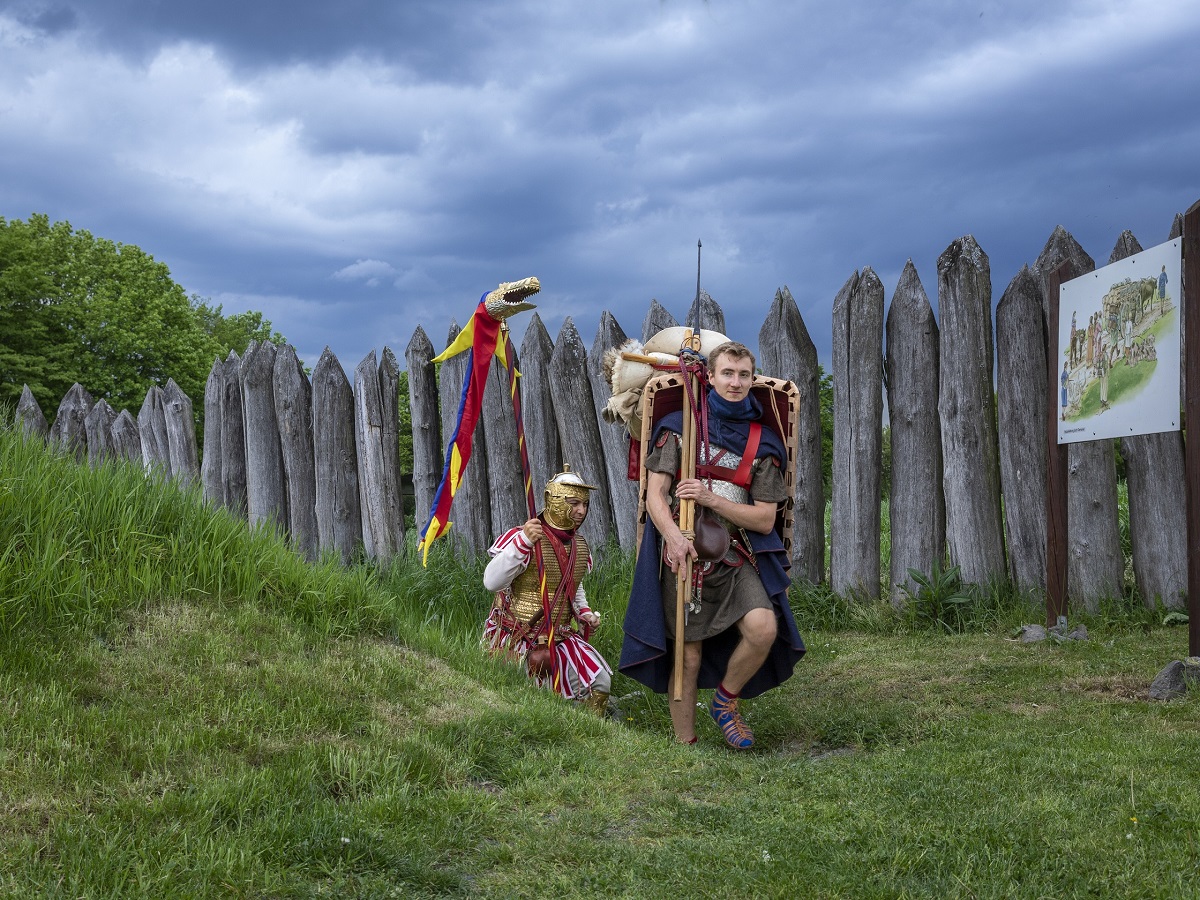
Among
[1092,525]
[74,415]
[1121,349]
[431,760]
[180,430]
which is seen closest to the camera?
[431,760]

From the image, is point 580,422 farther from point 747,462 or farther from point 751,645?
point 751,645

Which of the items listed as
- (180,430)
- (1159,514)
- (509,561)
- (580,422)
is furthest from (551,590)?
(180,430)

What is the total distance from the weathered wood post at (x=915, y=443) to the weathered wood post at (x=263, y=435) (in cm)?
526

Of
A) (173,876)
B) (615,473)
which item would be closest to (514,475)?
(615,473)

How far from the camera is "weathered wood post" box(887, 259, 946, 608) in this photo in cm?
697

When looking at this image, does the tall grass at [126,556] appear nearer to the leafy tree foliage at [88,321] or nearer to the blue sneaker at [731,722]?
the blue sneaker at [731,722]

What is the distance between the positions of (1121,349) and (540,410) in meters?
3.97

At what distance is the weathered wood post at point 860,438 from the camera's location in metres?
7.12

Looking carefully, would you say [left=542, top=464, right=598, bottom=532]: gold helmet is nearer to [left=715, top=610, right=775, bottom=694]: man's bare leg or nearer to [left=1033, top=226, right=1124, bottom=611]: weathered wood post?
[left=715, top=610, right=775, bottom=694]: man's bare leg

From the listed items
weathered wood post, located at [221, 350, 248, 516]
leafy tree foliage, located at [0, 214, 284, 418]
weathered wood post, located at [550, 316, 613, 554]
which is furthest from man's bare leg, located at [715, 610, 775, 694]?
leafy tree foliage, located at [0, 214, 284, 418]

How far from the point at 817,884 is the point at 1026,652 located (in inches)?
142

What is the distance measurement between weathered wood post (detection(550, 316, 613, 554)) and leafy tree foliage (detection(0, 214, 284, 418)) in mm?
11275

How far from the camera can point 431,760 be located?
12.1 ft

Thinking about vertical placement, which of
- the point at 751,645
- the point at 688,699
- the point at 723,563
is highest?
the point at 723,563
